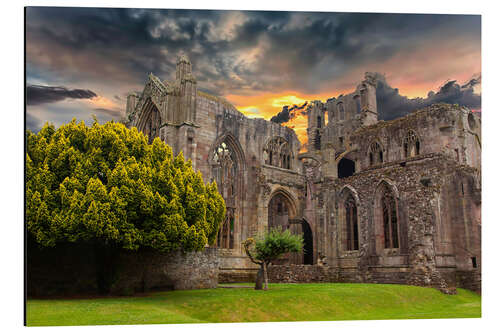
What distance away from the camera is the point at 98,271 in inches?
749

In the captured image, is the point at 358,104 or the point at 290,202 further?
the point at 358,104

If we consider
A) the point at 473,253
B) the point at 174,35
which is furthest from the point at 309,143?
the point at 174,35

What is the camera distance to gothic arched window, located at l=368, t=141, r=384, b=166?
36.0 m

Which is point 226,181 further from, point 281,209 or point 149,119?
point 149,119

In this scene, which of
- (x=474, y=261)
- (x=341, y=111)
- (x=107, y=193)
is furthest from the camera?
(x=341, y=111)

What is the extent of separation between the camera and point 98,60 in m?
17.1

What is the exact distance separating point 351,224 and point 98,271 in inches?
693

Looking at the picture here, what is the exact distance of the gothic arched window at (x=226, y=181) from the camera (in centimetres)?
3148

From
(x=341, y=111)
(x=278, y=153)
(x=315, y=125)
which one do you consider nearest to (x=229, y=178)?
(x=278, y=153)

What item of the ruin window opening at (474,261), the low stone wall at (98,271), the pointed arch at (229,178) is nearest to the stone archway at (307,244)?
the pointed arch at (229,178)

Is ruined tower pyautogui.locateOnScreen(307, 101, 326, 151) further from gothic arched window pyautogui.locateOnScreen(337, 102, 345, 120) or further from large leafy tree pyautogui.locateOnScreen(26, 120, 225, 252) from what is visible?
large leafy tree pyautogui.locateOnScreen(26, 120, 225, 252)

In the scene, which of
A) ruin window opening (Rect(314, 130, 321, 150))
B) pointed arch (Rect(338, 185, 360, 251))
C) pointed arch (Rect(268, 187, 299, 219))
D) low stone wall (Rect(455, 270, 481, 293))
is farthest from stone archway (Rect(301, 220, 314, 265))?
low stone wall (Rect(455, 270, 481, 293))
